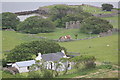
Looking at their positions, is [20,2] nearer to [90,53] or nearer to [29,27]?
[29,27]

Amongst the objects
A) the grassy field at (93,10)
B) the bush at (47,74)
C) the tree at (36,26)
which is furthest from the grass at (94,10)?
the bush at (47,74)

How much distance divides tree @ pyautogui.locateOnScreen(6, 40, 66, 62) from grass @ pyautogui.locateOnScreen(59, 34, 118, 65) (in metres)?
3.40

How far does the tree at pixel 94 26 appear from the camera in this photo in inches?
1827

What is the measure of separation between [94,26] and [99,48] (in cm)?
1034

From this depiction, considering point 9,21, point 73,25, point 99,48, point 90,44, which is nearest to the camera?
point 99,48

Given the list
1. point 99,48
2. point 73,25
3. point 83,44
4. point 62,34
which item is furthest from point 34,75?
point 73,25

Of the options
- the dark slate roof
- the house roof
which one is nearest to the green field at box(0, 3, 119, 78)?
the house roof

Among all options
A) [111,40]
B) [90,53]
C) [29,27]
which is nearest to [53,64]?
[90,53]

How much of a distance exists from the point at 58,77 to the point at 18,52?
6.22 meters

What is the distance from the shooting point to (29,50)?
33219 mm

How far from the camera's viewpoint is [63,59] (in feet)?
97.7

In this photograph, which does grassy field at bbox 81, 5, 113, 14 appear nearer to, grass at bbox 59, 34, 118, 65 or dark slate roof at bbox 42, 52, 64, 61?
grass at bbox 59, 34, 118, 65

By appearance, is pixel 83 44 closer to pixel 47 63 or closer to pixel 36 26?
pixel 47 63

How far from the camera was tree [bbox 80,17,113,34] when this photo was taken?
4641 cm
